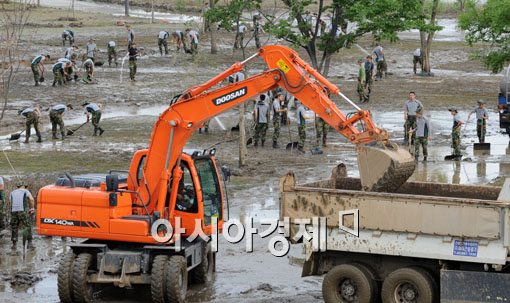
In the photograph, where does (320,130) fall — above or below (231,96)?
below

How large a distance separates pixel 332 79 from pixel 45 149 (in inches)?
649

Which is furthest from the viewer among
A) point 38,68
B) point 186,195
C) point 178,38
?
point 178,38

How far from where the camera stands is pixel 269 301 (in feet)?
56.1

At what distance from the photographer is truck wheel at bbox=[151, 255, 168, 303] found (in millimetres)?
16844

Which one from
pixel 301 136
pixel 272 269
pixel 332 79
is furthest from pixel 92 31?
pixel 272 269

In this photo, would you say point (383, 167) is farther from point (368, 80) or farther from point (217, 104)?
point (368, 80)

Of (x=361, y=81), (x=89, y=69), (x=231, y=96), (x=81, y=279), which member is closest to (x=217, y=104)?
(x=231, y=96)

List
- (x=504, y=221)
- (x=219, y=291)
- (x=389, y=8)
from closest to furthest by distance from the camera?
1. (x=504, y=221)
2. (x=219, y=291)
3. (x=389, y=8)

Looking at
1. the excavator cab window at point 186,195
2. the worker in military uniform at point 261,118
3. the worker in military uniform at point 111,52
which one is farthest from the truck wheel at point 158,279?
the worker in military uniform at point 111,52

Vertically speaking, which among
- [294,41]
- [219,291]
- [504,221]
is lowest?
[219,291]

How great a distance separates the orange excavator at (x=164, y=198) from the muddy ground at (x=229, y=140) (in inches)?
32.2

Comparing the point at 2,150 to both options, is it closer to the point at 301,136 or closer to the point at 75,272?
the point at 301,136

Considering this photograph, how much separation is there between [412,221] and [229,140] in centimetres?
1687

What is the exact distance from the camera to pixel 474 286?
15.4 metres
